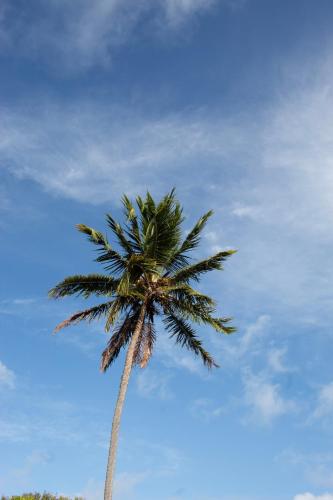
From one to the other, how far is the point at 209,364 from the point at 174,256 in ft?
17.1

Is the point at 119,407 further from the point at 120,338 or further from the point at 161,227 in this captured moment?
the point at 161,227

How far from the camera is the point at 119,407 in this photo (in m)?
19.1

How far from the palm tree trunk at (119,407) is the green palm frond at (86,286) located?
1825 mm

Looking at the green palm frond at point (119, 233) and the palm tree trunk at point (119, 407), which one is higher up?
the green palm frond at point (119, 233)

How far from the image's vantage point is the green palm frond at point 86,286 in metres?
21.8

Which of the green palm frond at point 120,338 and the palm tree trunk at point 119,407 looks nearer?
the palm tree trunk at point 119,407

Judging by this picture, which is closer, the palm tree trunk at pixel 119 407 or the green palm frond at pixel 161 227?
the palm tree trunk at pixel 119 407

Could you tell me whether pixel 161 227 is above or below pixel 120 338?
above

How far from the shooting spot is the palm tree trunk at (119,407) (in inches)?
693

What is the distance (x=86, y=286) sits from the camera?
2214 cm

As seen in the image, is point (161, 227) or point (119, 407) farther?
point (161, 227)

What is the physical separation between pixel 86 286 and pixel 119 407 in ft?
18.6

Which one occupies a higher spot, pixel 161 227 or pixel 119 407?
pixel 161 227

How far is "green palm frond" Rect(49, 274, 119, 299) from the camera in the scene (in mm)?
21750
